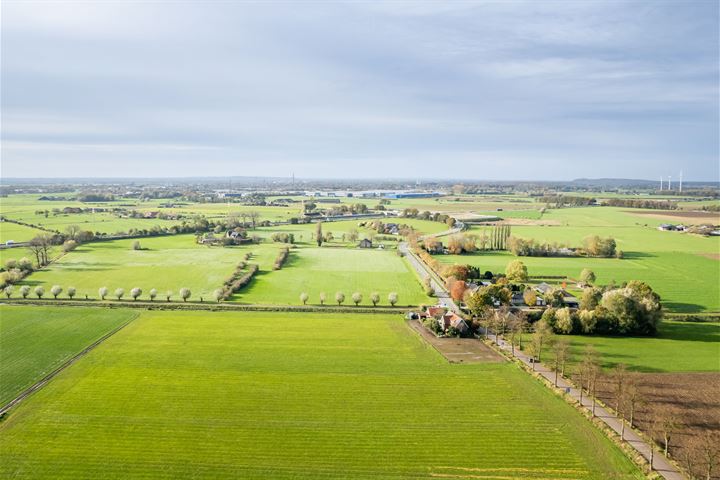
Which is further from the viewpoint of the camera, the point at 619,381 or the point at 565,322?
the point at 565,322

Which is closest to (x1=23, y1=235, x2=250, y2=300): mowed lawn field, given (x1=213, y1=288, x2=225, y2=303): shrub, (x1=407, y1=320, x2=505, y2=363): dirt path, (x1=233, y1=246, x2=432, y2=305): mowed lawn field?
(x1=213, y1=288, x2=225, y2=303): shrub

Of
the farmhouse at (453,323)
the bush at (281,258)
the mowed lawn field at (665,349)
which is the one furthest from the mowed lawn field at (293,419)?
the bush at (281,258)

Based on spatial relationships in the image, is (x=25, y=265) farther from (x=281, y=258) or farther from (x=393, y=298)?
(x=393, y=298)

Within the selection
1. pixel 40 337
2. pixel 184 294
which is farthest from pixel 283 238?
pixel 40 337

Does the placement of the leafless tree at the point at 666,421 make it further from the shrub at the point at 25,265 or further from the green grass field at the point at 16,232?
the green grass field at the point at 16,232

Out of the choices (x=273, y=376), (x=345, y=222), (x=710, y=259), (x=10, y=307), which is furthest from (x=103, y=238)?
(x=710, y=259)
